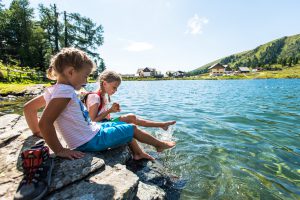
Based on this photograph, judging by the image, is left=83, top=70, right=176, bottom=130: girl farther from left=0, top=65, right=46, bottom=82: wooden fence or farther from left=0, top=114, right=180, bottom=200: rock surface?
left=0, top=65, right=46, bottom=82: wooden fence

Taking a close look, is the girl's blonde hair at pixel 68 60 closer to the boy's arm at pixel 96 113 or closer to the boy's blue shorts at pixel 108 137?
the boy's blue shorts at pixel 108 137

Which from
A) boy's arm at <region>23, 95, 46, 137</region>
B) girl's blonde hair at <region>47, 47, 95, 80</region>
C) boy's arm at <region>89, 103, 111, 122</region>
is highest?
girl's blonde hair at <region>47, 47, 95, 80</region>

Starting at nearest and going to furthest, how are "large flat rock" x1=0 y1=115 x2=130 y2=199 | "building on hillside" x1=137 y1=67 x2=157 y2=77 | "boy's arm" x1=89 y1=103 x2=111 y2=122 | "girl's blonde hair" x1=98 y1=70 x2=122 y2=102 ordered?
"large flat rock" x1=0 y1=115 x2=130 y2=199
"boy's arm" x1=89 y1=103 x2=111 y2=122
"girl's blonde hair" x1=98 y1=70 x2=122 y2=102
"building on hillside" x1=137 y1=67 x2=157 y2=77

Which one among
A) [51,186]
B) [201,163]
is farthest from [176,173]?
[51,186]

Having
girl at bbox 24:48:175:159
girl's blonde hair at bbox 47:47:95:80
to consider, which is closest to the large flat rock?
girl at bbox 24:48:175:159

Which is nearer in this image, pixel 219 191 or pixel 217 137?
pixel 219 191

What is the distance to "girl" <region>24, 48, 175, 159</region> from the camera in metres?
2.95

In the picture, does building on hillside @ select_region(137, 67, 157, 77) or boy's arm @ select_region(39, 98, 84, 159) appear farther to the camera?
building on hillside @ select_region(137, 67, 157, 77)

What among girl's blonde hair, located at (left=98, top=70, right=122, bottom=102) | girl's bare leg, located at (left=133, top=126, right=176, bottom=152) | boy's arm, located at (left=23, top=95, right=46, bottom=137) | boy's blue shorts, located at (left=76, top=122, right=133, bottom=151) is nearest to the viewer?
boy's blue shorts, located at (left=76, top=122, right=133, bottom=151)

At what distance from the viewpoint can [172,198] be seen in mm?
3891

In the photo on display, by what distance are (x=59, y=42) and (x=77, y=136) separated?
151 feet

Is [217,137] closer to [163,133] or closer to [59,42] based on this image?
[163,133]

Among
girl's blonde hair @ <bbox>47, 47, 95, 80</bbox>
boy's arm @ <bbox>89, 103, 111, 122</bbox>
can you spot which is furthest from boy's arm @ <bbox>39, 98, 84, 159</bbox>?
boy's arm @ <bbox>89, 103, 111, 122</bbox>

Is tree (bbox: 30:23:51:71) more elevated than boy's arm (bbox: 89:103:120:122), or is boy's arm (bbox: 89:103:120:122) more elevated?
tree (bbox: 30:23:51:71)
